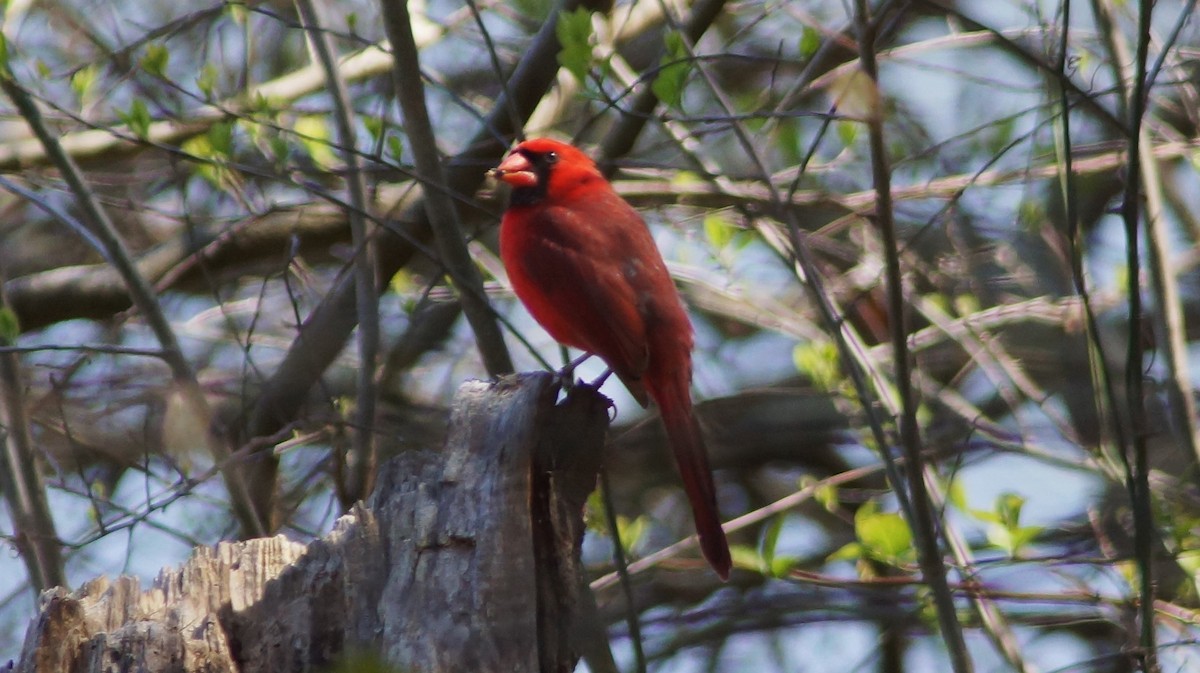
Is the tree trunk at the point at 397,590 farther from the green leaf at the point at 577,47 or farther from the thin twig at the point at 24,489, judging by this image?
the thin twig at the point at 24,489

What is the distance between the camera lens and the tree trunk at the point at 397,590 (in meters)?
2.37

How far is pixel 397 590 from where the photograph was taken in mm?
2443

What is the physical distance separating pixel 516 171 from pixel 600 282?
50 cm

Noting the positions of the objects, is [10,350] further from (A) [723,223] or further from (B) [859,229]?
(B) [859,229]

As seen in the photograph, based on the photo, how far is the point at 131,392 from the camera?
5086 millimetres

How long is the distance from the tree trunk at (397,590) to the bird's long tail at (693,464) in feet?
2.22

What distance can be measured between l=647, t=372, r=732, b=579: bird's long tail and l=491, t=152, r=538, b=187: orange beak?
803mm

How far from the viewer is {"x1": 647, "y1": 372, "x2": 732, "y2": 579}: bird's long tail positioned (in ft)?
10.7

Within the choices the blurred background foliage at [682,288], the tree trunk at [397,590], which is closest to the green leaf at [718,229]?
the blurred background foliage at [682,288]

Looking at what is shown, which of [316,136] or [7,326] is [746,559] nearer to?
[316,136]

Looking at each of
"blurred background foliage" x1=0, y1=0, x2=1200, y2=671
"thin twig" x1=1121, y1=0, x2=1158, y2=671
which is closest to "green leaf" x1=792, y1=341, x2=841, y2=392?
"blurred background foliage" x1=0, y1=0, x2=1200, y2=671

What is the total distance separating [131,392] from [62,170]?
1.61 m

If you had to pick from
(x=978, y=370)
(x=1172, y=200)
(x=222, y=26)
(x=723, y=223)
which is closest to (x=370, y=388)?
(x=723, y=223)

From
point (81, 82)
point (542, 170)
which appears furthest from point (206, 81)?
point (542, 170)
